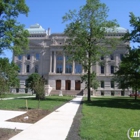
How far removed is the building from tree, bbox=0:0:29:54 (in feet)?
108

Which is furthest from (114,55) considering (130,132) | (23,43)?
(130,132)

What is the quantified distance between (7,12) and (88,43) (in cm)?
1243

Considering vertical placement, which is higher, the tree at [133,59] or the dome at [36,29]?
the dome at [36,29]

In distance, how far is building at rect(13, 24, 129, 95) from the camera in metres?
57.9

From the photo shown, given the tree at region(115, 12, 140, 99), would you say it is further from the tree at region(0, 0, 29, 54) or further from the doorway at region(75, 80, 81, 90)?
the doorway at region(75, 80, 81, 90)

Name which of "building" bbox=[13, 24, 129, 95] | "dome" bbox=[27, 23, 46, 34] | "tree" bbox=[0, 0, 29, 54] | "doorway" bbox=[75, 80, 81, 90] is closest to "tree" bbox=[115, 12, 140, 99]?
"tree" bbox=[0, 0, 29, 54]

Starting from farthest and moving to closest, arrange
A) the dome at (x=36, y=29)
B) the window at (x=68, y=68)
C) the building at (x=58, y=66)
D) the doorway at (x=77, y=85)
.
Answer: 1. the dome at (x=36, y=29)
2. the window at (x=68, y=68)
3. the doorway at (x=77, y=85)
4. the building at (x=58, y=66)

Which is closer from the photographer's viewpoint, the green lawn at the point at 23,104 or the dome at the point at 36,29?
the green lawn at the point at 23,104

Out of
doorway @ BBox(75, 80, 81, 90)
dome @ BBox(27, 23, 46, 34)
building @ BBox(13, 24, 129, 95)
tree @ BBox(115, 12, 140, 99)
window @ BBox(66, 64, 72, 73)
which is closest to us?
Answer: tree @ BBox(115, 12, 140, 99)

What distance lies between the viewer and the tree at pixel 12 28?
850 inches

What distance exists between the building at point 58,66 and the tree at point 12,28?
33.0m

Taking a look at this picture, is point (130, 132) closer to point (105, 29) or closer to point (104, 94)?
point (105, 29)

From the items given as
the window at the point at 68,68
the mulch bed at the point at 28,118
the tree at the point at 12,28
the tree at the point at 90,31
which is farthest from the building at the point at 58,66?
the mulch bed at the point at 28,118

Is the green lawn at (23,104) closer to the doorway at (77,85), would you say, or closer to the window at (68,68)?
the doorway at (77,85)
